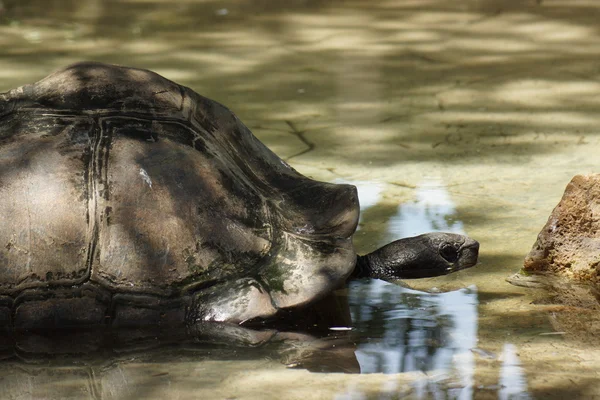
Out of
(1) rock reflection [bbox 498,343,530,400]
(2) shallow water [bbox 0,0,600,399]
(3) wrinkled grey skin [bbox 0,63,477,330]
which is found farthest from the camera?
(3) wrinkled grey skin [bbox 0,63,477,330]

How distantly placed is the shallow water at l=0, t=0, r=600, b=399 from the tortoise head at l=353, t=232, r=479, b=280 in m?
0.05

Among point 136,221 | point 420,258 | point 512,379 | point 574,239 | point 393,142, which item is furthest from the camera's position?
point 393,142

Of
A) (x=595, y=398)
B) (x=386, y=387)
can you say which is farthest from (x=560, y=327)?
(x=386, y=387)

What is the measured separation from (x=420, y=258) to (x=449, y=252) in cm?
10

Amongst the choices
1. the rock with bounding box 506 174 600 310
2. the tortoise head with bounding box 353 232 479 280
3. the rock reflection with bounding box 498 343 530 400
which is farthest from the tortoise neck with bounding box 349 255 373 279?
the rock reflection with bounding box 498 343 530 400

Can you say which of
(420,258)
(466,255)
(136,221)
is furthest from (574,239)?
(136,221)

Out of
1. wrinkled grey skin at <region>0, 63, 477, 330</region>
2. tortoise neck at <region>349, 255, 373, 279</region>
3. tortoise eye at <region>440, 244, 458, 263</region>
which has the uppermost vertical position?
wrinkled grey skin at <region>0, 63, 477, 330</region>

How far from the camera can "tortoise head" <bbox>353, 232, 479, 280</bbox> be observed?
306cm

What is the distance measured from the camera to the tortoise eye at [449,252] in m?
3.08

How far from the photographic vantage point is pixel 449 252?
3.08m

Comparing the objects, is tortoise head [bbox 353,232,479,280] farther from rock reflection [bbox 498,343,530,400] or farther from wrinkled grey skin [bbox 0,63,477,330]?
rock reflection [bbox 498,343,530,400]

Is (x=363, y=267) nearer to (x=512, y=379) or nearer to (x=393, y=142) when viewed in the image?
(x=512, y=379)

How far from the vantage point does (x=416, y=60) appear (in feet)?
19.7

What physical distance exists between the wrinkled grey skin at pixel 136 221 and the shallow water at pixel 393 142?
171 millimetres
